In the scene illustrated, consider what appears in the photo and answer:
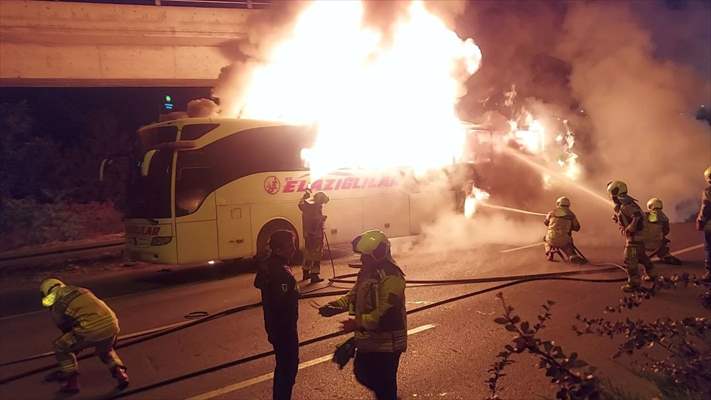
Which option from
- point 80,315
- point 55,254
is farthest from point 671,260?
point 55,254

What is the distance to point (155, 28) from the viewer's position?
16344 mm

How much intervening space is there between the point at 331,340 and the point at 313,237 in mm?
3756

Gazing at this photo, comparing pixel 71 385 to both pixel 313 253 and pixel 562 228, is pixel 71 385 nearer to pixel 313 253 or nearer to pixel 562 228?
pixel 313 253

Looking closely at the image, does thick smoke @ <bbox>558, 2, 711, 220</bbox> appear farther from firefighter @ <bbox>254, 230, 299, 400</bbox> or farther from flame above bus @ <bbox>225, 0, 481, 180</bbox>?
firefighter @ <bbox>254, 230, 299, 400</bbox>

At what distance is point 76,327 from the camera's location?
527 cm

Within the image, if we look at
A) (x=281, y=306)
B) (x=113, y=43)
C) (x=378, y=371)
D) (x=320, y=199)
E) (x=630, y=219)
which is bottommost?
(x=378, y=371)

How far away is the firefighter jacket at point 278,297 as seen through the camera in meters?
4.46

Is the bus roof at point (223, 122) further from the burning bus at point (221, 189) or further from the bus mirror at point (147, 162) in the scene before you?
the bus mirror at point (147, 162)

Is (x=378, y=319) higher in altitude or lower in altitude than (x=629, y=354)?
higher

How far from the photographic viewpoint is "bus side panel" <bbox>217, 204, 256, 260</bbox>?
36.9 feet

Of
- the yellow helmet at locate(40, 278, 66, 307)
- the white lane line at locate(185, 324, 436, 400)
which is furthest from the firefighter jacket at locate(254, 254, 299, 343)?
the yellow helmet at locate(40, 278, 66, 307)

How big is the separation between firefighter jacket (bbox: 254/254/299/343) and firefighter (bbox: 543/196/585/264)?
765 centimetres

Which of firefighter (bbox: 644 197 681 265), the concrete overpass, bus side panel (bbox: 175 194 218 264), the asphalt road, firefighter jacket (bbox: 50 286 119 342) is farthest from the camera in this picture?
the concrete overpass

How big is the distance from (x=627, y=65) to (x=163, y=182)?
14.6 metres
